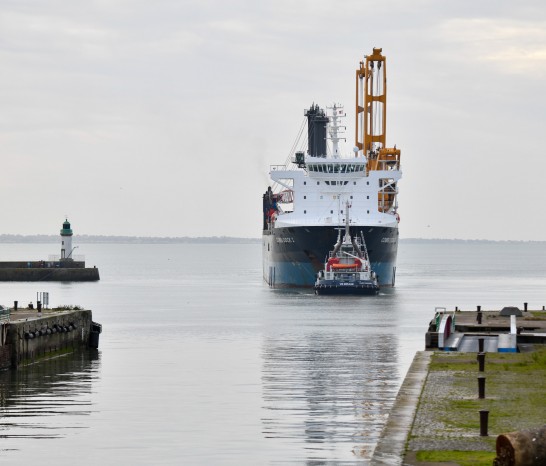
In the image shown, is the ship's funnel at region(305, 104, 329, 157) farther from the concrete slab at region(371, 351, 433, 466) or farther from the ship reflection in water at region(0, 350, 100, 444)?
the concrete slab at region(371, 351, 433, 466)

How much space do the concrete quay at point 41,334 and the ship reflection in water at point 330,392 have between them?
651 cm

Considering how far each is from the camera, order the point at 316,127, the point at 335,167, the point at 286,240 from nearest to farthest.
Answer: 1. the point at 286,240
2. the point at 335,167
3. the point at 316,127

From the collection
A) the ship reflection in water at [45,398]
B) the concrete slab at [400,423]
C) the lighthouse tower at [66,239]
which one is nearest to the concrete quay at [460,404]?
the concrete slab at [400,423]

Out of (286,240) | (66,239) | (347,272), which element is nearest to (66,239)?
(66,239)

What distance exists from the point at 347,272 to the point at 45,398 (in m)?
59.6

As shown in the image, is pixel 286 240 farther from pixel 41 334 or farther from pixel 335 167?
pixel 41 334

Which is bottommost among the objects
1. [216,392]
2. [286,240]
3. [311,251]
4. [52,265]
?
[216,392]

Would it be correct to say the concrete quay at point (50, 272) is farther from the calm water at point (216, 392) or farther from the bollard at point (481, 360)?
the bollard at point (481, 360)

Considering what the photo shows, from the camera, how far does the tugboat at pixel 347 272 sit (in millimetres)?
86875

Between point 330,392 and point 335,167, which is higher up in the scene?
point 335,167

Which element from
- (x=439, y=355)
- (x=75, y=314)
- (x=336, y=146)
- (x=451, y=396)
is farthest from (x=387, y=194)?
(x=451, y=396)

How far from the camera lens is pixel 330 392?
30.6 m

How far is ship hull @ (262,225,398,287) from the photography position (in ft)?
302

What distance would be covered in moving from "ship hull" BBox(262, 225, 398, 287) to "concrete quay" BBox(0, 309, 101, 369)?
47.1 metres
